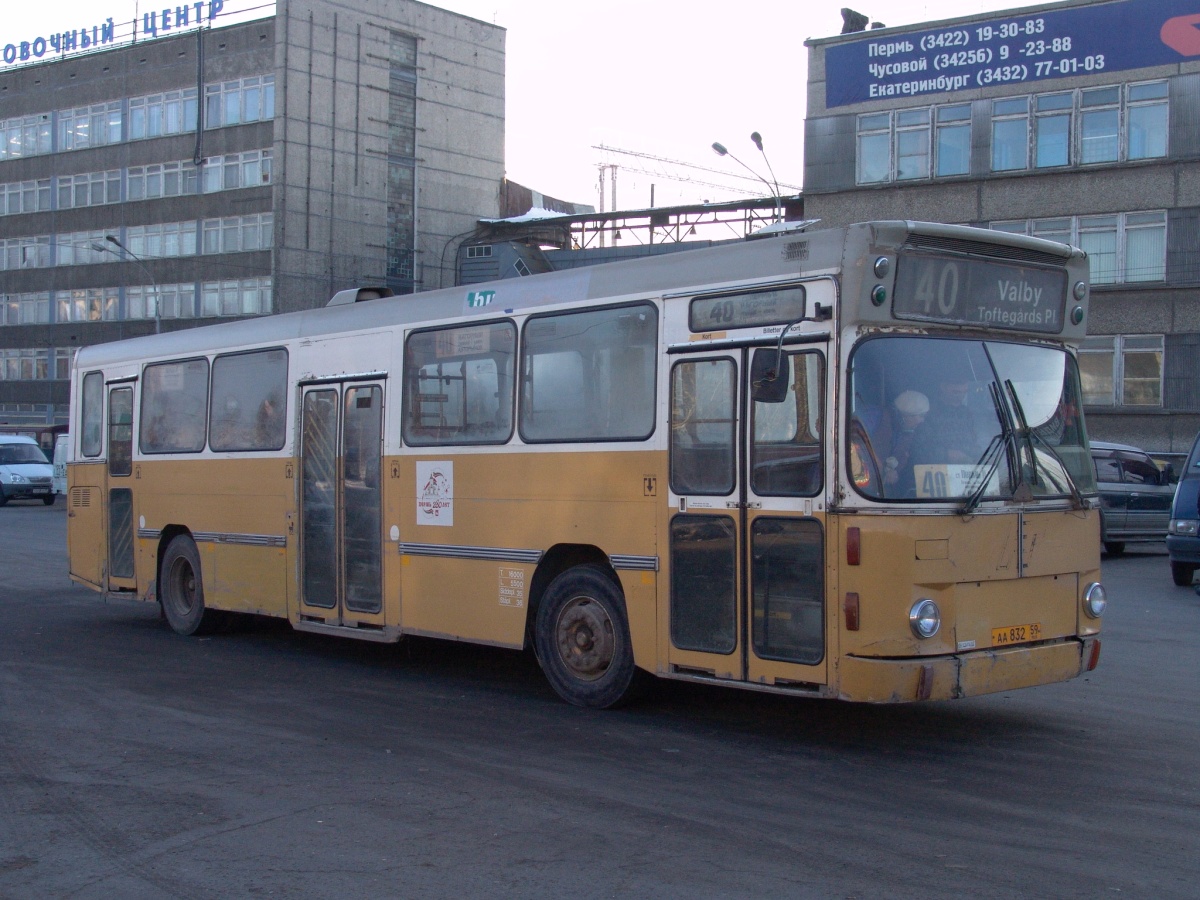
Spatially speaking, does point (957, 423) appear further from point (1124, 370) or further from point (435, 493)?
point (1124, 370)

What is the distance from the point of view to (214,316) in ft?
185

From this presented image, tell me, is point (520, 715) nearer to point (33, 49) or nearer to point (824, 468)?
point (824, 468)

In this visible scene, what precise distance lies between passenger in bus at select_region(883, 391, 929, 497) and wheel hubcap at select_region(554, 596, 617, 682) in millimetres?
2511

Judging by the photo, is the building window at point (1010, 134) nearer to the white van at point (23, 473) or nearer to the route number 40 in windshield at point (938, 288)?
the white van at point (23, 473)

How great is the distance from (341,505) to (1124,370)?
3217 centimetres

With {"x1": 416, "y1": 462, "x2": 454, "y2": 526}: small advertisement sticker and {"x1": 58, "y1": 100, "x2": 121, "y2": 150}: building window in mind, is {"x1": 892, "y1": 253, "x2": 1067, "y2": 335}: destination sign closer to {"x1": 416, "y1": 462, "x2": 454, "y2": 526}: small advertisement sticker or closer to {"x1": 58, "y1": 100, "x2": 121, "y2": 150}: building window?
{"x1": 416, "y1": 462, "x2": 454, "y2": 526}: small advertisement sticker

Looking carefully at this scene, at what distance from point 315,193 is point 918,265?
50826 mm

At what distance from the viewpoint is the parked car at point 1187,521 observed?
17.4 m

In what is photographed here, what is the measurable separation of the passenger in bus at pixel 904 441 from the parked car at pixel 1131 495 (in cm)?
1655

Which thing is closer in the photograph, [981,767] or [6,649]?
[981,767]

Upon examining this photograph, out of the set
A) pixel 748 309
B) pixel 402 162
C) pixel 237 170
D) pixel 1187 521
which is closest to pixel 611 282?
pixel 748 309

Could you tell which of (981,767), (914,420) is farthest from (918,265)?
(981,767)

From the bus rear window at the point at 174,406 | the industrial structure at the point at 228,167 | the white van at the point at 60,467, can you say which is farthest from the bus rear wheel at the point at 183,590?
the industrial structure at the point at 228,167

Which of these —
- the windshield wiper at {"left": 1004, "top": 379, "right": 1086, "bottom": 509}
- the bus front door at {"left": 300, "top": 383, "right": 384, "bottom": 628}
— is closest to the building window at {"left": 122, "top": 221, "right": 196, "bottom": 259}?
the bus front door at {"left": 300, "top": 383, "right": 384, "bottom": 628}
